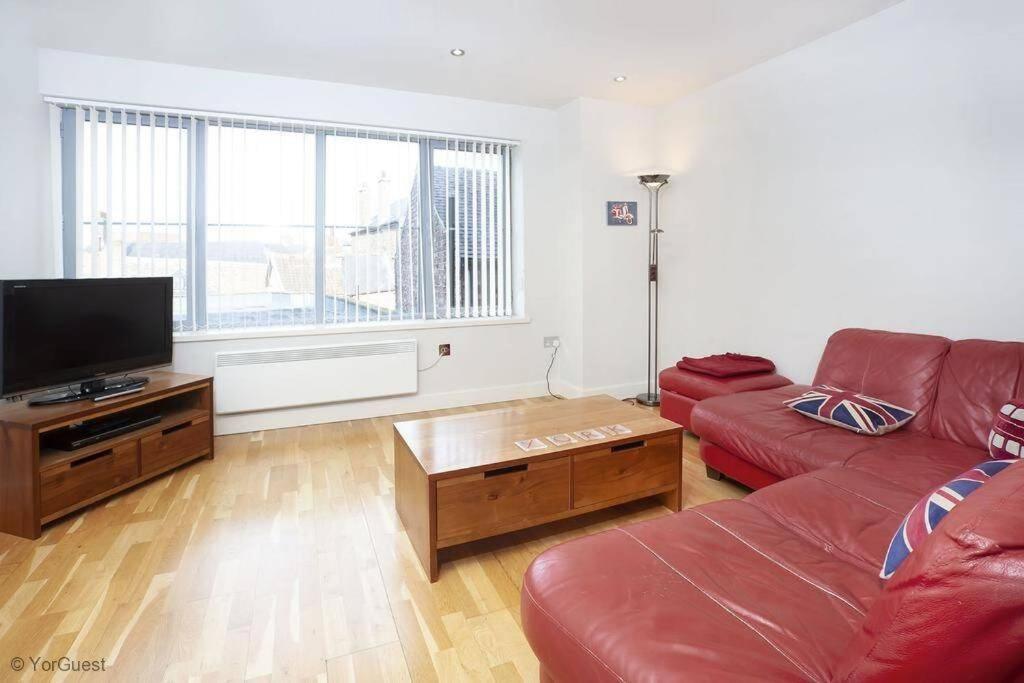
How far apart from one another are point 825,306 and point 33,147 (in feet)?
16.2

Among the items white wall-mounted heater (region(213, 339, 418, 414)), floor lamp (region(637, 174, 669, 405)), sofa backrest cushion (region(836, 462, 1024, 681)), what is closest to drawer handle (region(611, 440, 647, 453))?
sofa backrest cushion (region(836, 462, 1024, 681))

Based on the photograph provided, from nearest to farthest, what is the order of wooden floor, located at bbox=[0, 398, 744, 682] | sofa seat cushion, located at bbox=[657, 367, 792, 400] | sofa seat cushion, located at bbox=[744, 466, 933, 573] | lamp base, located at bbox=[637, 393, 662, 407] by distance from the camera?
sofa seat cushion, located at bbox=[744, 466, 933, 573], wooden floor, located at bbox=[0, 398, 744, 682], sofa seat cushion, located at bbox=[657, 367, 792, 400], lamp base, located at bbox=[637, 393, 662, 407]

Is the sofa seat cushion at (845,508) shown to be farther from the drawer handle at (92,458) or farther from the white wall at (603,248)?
the drawer handle at (92,458)

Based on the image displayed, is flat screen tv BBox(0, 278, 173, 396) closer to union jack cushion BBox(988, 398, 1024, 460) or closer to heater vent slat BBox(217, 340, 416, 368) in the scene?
heater vent slat BBox(217, 340, 416, 368)

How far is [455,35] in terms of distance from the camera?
3.12 m

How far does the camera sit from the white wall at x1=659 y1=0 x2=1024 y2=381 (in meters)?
2.49

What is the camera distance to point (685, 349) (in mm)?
4441

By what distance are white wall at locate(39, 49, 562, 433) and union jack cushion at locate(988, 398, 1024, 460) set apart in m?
3.17

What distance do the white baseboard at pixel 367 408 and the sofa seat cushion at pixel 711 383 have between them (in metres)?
1.48

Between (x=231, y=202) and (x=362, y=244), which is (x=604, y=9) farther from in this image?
(x=231, y=202)

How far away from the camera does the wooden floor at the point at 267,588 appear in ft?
5.16

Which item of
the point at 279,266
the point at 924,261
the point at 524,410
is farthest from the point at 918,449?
the point at 279,266

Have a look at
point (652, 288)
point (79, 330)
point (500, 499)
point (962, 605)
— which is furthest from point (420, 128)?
point (962, 605)

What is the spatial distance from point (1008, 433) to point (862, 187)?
67.3 inches
